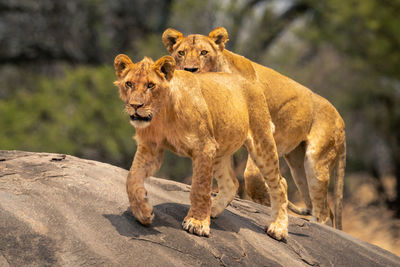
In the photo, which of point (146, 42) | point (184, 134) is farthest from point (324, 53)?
point (184, 134)

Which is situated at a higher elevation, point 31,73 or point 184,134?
point 184,134

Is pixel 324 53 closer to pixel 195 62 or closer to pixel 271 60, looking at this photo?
pixel 271 60

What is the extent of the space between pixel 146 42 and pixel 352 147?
6.61 m

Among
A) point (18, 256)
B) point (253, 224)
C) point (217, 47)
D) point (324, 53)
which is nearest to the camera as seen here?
point (18, 256)

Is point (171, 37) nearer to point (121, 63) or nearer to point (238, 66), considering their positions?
point (238, 66)

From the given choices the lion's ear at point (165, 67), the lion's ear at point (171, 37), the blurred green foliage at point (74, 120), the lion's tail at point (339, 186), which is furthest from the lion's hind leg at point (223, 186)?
the blurred green foliage at point (74, 120)

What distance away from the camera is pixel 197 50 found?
239 inches

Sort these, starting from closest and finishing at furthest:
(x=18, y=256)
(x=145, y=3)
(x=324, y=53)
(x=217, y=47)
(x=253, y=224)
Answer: (x=18, y=256)
(x=253, y=224)
(x=217, y=47)
(x=145, y=3)
(x=324, y=53)

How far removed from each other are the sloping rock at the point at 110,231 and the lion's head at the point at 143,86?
91 centimetres

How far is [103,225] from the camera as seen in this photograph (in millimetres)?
4621

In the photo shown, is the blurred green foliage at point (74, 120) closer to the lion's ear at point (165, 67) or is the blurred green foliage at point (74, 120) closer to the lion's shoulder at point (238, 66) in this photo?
the lion's shoulder at point (238, 66)

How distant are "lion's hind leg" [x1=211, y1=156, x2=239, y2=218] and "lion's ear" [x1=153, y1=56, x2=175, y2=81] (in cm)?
115

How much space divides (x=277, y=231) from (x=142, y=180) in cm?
156

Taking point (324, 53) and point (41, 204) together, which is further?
point (324, 53)
